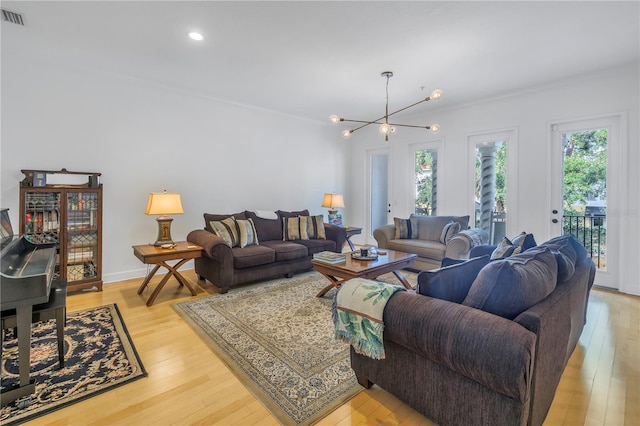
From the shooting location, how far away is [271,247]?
4082 millimetres

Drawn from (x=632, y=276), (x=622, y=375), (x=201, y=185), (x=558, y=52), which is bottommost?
(x=622, y=375)

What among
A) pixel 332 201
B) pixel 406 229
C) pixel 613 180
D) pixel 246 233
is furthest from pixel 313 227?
pixel 613 180

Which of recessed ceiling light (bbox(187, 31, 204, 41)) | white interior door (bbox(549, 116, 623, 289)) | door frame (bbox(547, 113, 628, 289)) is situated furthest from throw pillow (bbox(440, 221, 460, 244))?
recessed ceiling light (bbox(187, 31, 204, 41))

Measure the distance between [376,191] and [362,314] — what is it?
5.23 m

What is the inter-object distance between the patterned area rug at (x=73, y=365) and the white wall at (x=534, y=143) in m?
4.73

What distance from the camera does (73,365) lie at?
6.81ft

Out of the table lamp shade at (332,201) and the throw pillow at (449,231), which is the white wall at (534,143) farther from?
the table lamp shade at (332,201)

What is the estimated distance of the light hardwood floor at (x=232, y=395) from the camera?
5.30ft

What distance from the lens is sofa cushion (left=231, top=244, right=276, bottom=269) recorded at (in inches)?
143

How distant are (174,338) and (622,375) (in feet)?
10.6

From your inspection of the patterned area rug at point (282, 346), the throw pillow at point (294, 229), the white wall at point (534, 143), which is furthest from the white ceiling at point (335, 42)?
the patterned area rug at point (282, 346)

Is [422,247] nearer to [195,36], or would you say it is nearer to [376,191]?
[376,191]

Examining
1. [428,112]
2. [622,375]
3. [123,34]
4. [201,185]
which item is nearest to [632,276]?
[622,375]

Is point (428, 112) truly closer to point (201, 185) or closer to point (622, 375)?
point (201, 185)
